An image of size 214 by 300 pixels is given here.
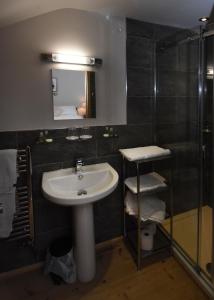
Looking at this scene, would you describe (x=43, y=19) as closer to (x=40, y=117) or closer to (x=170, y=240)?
(x=40, y=117)

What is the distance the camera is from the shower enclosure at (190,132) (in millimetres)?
1557

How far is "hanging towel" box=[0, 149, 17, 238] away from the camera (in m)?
1.53

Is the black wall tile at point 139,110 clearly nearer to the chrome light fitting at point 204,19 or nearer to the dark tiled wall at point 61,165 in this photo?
the dark tiled wall at point 61,165

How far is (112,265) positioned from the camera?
186cm

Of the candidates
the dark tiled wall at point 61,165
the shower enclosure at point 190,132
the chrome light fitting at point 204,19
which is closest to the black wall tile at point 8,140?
the dark tiled wall at point 61,165

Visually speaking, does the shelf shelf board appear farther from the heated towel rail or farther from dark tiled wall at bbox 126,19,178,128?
dark tiled wall at bbox 126,19,178,128

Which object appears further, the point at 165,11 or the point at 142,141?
the point at 142,141

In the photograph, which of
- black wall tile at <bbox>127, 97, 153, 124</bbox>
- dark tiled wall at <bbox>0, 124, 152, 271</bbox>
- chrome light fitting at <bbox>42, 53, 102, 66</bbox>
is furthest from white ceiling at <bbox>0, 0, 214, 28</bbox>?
dark tiled wall at <bbox>0, 124, 152, 271</bbox>

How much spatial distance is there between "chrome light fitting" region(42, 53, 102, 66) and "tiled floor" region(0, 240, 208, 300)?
1.76 metres

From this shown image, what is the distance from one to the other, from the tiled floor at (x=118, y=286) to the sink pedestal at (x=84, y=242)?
88mm

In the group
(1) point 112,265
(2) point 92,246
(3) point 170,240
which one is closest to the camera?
(2) point 92,246

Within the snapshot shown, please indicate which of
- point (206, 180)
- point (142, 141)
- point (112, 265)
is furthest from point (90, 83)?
point (112, 265)

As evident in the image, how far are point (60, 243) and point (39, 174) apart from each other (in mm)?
614

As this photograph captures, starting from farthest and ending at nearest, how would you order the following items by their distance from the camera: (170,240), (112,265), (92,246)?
1. (170,240)
2. (112,265)
3. (92,246)
